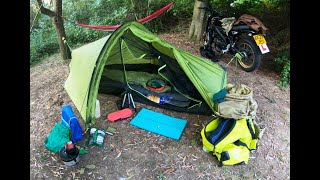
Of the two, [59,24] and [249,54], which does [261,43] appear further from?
[59,24]

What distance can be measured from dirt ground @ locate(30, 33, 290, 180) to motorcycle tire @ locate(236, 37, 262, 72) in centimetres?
44

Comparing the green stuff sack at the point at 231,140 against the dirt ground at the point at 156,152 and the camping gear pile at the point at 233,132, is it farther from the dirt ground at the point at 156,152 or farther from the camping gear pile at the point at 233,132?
the dirt ground at the point at 156,152

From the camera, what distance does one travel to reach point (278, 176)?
2.82 metres

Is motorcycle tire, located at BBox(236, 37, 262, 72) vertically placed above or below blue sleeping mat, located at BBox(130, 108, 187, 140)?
above

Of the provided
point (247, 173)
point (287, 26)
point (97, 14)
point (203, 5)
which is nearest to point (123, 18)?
point (97, 14)

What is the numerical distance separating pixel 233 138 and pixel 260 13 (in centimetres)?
312

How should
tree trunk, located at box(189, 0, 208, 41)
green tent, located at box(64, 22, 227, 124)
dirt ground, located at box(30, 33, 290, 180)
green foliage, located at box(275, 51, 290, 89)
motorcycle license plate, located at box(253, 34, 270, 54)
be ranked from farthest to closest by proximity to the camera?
tree trunk, located at box(189, 0, 208, 41)
green foliage, located at box(275, 51, 290, 89)
motorcycle license plate, located at box(253, 34, 270, 54)
green tent, located at box(64, 22, 227, 124)
dirt ground, located at box(30, 33, 290, 180)

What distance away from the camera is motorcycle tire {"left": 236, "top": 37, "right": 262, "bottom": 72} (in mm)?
4218

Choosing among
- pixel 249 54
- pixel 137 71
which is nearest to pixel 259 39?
pixel 249 54

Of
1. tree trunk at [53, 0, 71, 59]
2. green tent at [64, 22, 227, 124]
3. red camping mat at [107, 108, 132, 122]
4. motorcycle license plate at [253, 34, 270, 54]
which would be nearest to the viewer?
green tent at [64, 22, 227, 124]

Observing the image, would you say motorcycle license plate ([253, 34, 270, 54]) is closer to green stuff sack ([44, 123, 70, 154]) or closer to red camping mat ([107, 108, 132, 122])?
red camping mat ([107, 108, 132, 122])

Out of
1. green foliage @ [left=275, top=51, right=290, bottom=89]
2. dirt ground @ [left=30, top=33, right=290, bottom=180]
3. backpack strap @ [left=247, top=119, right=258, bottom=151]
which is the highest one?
green foliage @ [left=275, top=51, right=290, bottom=89]

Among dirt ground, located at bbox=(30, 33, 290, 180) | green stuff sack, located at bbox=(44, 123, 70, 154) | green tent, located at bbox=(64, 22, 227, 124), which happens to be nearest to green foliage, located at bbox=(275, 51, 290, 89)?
dirt ground, located at bbox=(30, 33, 290, 180)

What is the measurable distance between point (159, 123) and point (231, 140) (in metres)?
1.04
